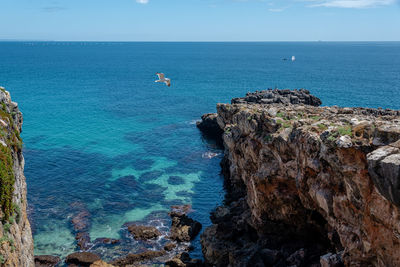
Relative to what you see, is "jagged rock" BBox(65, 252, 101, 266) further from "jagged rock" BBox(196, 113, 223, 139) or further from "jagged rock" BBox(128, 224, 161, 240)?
"jagged rock" BBox(196, 113, 223, 139)

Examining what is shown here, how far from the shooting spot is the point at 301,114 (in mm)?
32094

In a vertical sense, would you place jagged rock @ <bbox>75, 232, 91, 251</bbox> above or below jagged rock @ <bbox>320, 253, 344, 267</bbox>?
below

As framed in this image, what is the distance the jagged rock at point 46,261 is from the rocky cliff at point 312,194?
14154mm

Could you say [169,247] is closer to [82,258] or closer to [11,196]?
[82,258]

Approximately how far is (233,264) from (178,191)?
1988cm

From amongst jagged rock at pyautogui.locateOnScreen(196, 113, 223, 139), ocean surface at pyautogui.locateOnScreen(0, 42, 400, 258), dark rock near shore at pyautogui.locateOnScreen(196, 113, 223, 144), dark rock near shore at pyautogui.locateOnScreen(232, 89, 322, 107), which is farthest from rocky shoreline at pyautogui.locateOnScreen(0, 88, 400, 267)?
jagged rock at pyautogui.locateOnScreen(196, 113, 223, 139)

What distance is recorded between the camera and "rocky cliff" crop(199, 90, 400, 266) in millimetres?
18297

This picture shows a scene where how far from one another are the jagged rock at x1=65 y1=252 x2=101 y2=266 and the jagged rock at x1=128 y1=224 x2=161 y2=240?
5075mm

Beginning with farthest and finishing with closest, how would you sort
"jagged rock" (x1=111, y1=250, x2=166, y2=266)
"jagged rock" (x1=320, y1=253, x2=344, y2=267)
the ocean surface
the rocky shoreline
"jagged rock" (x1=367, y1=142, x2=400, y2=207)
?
1. the ocean surface
2. "jagged rock" (x1=111, y1=250, x2=166, y2=266)
3. "jagged rock" (x1=320, y1=253, x2=344, y2=267)
4. the rocky shoreline
5. "jagged rock" (x1=367, y1=142, x2=400, y2=207)

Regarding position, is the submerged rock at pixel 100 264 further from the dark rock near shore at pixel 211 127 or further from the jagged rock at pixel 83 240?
the dark rock near shore at pixel 211 127

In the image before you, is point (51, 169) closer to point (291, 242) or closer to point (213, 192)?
point (213, 192)

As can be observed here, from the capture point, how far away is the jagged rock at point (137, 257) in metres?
33.8

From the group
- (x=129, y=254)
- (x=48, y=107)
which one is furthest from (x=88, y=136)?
(x=129, y=254)

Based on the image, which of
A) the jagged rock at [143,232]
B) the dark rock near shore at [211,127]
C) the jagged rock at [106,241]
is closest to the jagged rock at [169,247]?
the jagged rock at [143,232]
